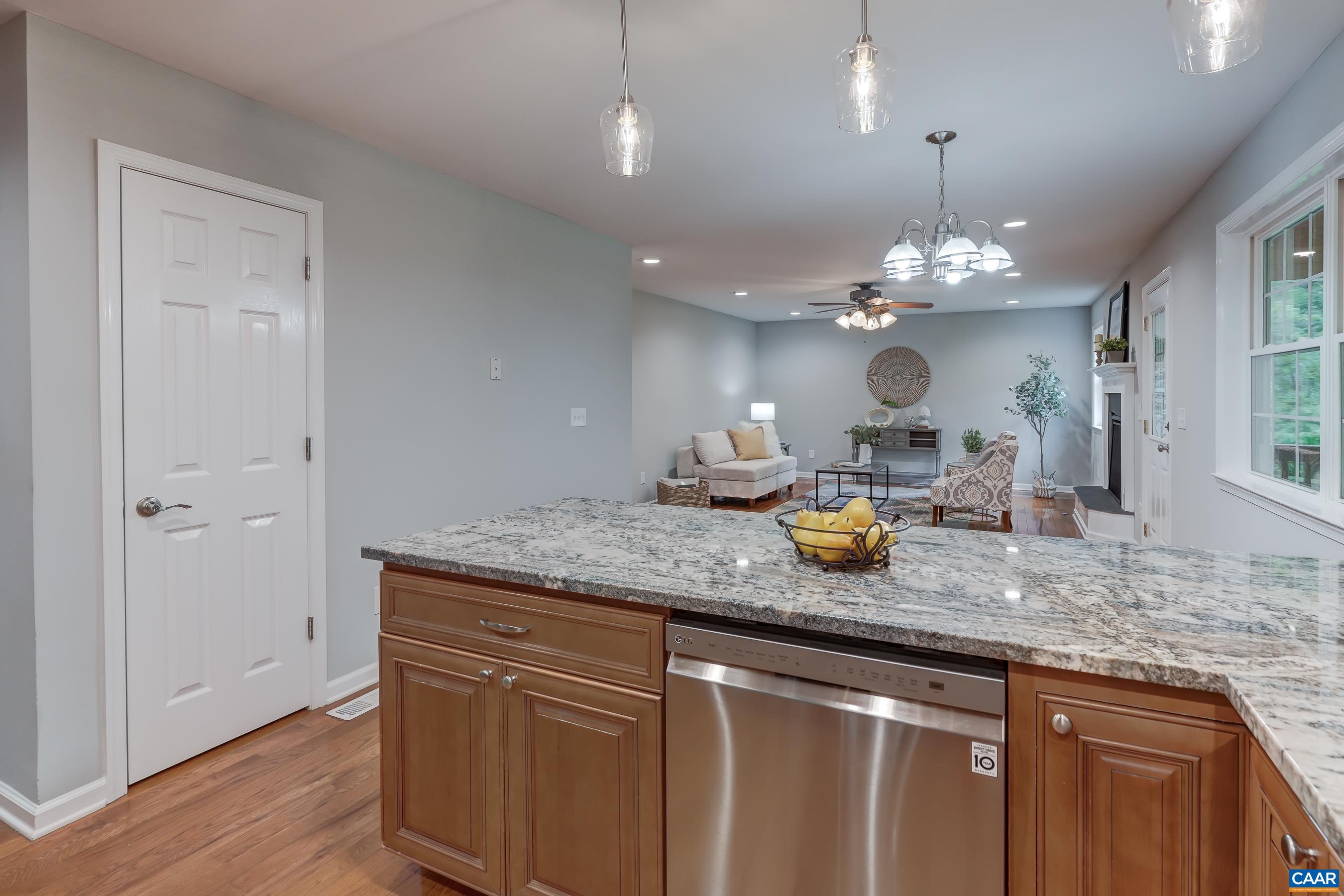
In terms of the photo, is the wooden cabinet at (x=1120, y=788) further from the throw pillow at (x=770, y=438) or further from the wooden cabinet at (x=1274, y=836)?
the throw pillow at (x=770, y=438)

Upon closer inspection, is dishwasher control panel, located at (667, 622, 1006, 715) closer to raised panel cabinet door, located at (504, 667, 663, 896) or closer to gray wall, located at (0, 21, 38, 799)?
raised panel cabinet door, located at (504, 667, 663, 896)

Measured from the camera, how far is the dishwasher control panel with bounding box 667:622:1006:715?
1.10 m

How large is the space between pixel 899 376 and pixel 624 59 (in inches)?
330

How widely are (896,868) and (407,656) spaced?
117 cm

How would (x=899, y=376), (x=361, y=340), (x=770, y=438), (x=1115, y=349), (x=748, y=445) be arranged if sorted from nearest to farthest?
1. (x=361, y=340)
2. (x=1115, y=349)
3. (x=748, y=445)
4. (x=770, y=438)
5. (x=899, y=376)

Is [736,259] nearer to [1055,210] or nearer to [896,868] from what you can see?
[1055,210]

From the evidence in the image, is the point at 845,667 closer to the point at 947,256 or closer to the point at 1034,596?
the point at 1034,596

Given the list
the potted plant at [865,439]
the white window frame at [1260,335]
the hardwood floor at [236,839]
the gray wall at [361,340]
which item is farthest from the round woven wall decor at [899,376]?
the hardwood floor at [236,839]

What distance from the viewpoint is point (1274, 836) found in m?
0.84

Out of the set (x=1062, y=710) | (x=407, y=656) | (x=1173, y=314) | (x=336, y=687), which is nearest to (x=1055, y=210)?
(x=1173, y=314)

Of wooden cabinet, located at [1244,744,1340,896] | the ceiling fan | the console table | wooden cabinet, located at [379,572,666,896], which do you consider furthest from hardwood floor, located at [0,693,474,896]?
the console table

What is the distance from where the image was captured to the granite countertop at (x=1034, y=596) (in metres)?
0.90

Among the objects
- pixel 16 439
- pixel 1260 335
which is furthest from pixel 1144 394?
pixel 16 439

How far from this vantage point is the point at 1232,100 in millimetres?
2668
